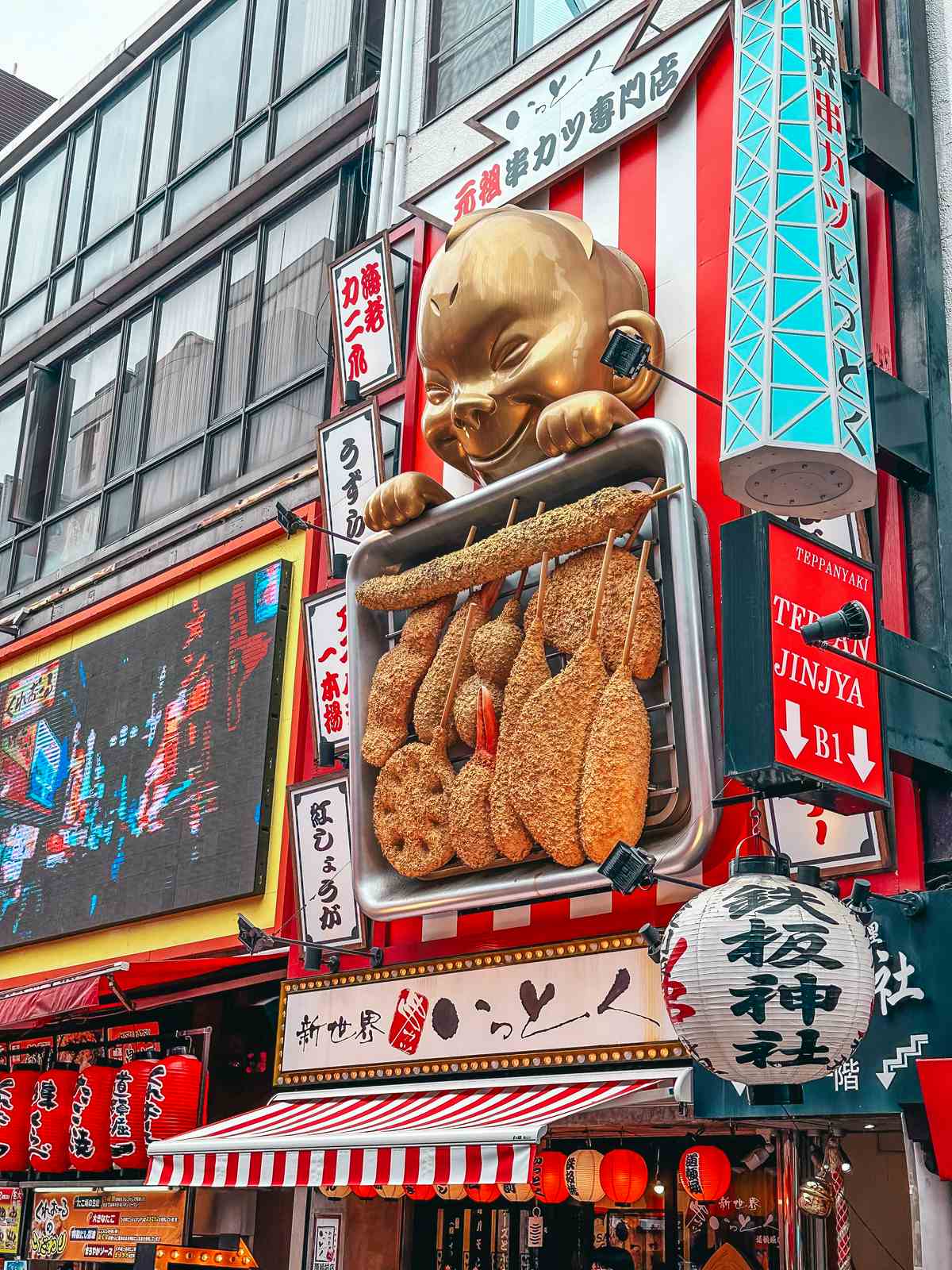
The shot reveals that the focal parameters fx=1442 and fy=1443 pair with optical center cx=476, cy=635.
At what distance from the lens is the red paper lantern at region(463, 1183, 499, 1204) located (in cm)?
1070

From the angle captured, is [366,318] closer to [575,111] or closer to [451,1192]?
[575,111]

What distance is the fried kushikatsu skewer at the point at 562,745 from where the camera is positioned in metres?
8.80

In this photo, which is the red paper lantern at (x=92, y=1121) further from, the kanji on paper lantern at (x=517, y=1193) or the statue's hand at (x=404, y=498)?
the statue's hand at (x=404, y=498)

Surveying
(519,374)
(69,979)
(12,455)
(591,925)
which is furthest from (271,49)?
(591,925)

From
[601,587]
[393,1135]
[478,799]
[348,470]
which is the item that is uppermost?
[348,470]

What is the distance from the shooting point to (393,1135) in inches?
333

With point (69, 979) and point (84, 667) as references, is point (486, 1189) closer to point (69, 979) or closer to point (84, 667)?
point (69, 979)

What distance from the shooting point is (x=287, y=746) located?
12.4 meters

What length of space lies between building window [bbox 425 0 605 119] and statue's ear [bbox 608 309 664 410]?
12.0 feet

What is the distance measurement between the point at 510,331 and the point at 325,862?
170 inches

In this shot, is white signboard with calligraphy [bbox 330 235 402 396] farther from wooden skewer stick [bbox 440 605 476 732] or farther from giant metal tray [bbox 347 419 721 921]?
wooden skewer stick [bbox 440 605 476 732]

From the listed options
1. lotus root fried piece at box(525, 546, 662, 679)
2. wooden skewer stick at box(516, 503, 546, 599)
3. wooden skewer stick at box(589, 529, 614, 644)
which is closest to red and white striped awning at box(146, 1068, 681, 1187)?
lotus root fried piece at box(525, 546, 662, 679)

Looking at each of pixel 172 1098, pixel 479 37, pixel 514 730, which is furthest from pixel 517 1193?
pixel 479 37

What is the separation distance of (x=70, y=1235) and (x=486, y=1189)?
5180 millimetres
